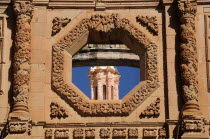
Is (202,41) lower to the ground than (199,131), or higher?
higher

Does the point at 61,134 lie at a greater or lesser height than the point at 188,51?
lesser

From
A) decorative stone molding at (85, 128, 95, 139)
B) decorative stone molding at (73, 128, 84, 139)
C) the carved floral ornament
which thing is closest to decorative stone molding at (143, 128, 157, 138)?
the carved floral ornament

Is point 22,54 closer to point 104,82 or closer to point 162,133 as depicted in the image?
point 162,133

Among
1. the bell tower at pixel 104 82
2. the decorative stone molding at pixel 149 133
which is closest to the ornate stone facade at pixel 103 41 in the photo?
the decorative stone molding at pixel 149 133

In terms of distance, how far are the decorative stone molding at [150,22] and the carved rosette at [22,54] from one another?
8.44ft

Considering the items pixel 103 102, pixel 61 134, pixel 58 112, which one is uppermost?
pixel 103 102

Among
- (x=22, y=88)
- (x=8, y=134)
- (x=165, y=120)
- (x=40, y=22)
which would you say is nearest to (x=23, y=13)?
(x=40, y=22)

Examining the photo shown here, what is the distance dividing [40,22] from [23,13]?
1.56ft

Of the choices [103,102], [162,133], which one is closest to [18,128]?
[103,102]

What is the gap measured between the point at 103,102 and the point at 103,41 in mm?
1939

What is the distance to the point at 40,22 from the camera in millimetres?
18094

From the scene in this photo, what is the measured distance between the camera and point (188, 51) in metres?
17.5

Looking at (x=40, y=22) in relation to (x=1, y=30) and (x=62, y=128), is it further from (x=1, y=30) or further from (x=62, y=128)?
(x=62, y=128)

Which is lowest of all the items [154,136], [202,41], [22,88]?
[154,136]
